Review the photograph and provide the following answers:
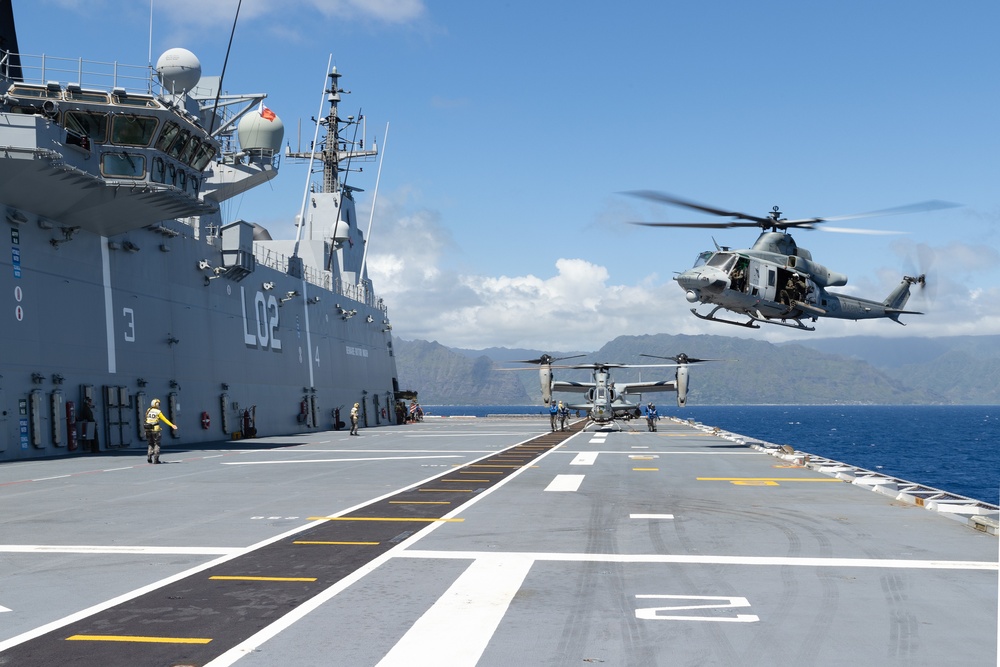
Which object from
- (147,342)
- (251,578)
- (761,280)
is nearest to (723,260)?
(761,280)

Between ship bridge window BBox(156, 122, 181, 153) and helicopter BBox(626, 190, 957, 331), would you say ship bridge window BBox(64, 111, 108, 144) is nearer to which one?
ship bridge window BBox(156, 122, 181, 153)

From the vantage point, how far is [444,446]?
32750 mm

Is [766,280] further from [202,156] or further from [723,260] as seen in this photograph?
[202,156]

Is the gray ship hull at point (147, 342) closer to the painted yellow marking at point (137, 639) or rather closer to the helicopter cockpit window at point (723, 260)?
the helicopter cockpit window at point (723, 260)

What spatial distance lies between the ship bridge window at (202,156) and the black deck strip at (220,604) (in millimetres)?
22300

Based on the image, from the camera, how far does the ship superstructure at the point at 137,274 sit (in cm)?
2675

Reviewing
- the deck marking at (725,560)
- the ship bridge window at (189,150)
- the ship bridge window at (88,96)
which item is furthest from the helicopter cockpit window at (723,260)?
the ship bridge window at (88,96)

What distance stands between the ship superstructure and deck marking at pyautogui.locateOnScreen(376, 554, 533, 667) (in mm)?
21686

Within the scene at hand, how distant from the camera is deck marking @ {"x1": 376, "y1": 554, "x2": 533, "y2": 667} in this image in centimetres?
608

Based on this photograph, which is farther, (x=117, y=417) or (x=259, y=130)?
(x=259, y=130)

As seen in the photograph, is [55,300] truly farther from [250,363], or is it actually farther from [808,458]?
[808,458]

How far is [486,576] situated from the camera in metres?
8.88

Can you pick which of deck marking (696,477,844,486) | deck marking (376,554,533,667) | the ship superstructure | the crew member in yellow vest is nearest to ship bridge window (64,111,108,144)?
Result: the ship superstructure

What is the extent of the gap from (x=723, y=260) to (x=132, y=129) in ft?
63.5
